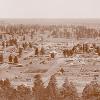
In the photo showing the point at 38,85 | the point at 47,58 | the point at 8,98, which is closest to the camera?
the point at 8,98

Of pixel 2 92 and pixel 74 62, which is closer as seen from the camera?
pixel 2 92

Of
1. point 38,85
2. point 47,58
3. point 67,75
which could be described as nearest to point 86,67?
point 67,75

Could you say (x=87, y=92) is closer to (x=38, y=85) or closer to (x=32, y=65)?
(x=38, y=85)

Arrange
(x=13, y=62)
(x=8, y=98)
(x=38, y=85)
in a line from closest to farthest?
(x=8, y=98), (x=38, y=85), (x=13, y=62)

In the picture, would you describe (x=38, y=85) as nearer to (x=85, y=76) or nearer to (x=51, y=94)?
(x=51, y=94)

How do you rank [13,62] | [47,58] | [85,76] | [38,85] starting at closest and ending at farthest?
[38,85] < [85,76] < [13,62] < [47,58]

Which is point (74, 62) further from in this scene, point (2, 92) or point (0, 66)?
point (2, 92)

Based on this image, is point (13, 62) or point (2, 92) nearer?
point (2, 92)

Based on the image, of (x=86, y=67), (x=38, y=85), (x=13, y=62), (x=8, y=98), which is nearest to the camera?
(x=8, y=98)

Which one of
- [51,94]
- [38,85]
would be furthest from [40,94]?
[38,85]
